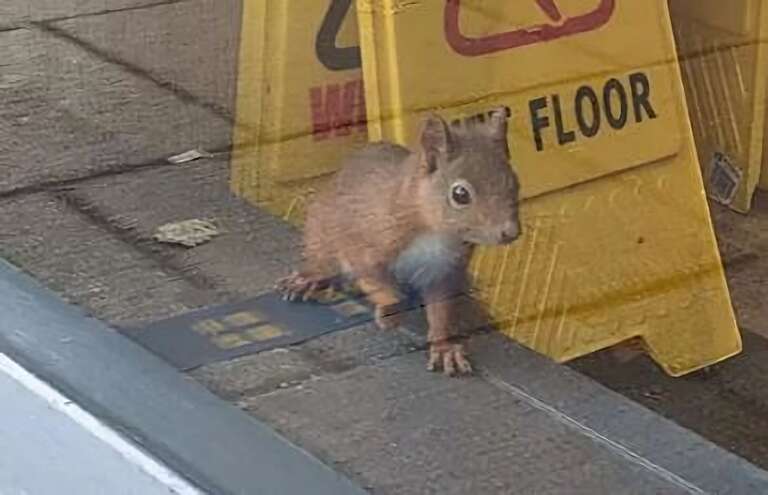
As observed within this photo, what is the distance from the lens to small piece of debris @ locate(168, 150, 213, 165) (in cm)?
179

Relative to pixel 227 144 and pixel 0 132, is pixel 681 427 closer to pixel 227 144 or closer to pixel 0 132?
pixel 227 144

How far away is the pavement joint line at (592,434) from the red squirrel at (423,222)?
0.03 metres

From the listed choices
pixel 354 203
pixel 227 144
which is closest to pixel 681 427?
pixel 354 203

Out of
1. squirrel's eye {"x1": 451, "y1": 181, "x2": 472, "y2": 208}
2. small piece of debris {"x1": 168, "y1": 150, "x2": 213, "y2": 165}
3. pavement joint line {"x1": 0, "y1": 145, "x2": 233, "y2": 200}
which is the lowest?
pavement joint line {"x1": 0, "y1": 145, "x2": 233, "y2": 200}

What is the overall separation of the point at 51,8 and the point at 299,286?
1.40 feet

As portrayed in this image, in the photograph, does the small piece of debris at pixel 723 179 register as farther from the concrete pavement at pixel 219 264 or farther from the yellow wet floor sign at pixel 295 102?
the yellow wet floor sign at pixel 295 102

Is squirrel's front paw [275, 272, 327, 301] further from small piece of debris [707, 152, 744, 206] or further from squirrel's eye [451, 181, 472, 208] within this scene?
small piece of debris [707, 152, 744, 206]

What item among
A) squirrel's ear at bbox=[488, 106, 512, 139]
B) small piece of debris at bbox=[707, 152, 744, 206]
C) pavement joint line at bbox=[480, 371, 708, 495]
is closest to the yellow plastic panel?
small piece of debris at bbox=[707, 152, 744, 206]

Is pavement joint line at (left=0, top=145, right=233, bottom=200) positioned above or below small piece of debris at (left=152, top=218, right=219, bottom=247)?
above

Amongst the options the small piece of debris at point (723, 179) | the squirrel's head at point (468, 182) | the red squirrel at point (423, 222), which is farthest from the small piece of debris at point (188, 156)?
the small piece of debris at point (723, 179)

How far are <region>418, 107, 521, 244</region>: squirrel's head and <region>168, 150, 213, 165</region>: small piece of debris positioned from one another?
247mm

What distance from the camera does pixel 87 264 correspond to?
1.74 meters

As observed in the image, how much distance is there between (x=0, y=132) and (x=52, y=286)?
0.25 meters

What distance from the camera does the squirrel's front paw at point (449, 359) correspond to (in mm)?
1613
